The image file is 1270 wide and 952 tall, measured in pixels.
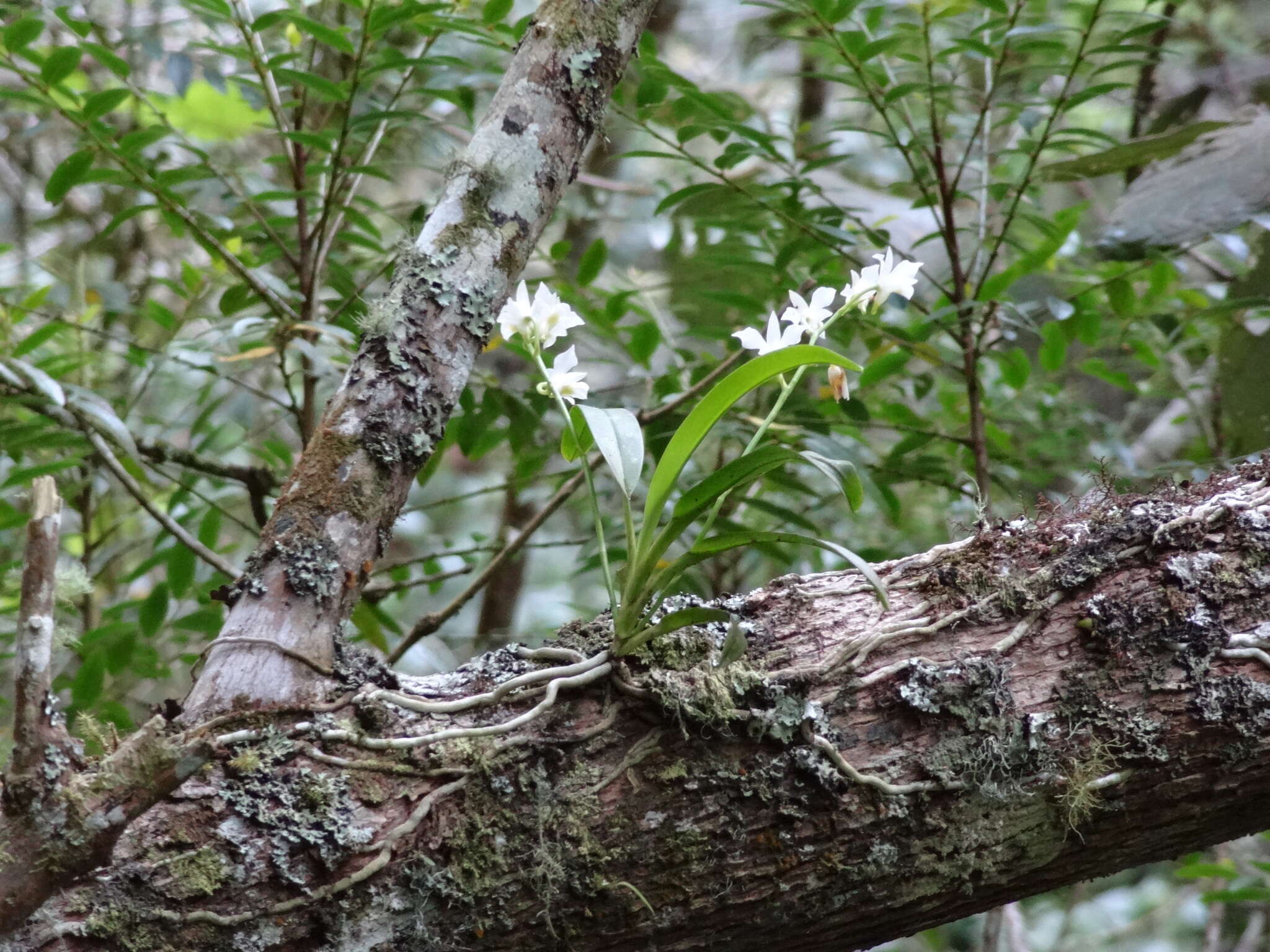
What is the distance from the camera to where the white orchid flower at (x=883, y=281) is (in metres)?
0.98

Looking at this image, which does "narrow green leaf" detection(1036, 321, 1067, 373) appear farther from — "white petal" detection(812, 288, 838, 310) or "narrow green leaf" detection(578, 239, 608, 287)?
"white petal" detection(812, 288, 838, 310)

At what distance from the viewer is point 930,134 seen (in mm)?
1830

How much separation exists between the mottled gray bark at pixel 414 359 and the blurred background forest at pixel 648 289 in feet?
0.27

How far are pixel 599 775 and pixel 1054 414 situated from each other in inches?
67.9

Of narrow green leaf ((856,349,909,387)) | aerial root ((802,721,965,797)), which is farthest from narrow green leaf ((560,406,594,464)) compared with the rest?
narrow green leaf ((856,349,909,387))

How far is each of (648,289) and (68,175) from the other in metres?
0.96

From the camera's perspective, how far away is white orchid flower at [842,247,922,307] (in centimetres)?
98

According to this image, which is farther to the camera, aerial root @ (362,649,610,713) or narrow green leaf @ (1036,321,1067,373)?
narrow green leaf @ (1036,321,1067,373)

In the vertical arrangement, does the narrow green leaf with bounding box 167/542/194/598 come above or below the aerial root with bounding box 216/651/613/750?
above

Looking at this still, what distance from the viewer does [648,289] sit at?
76.2 inches

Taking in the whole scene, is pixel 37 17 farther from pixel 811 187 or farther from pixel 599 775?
pixel 599 775

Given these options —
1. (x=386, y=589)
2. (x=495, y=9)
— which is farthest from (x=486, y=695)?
(x=495, y=9)

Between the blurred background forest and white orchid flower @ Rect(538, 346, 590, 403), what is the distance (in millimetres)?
235

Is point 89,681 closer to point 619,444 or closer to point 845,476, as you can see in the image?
point 619,444
